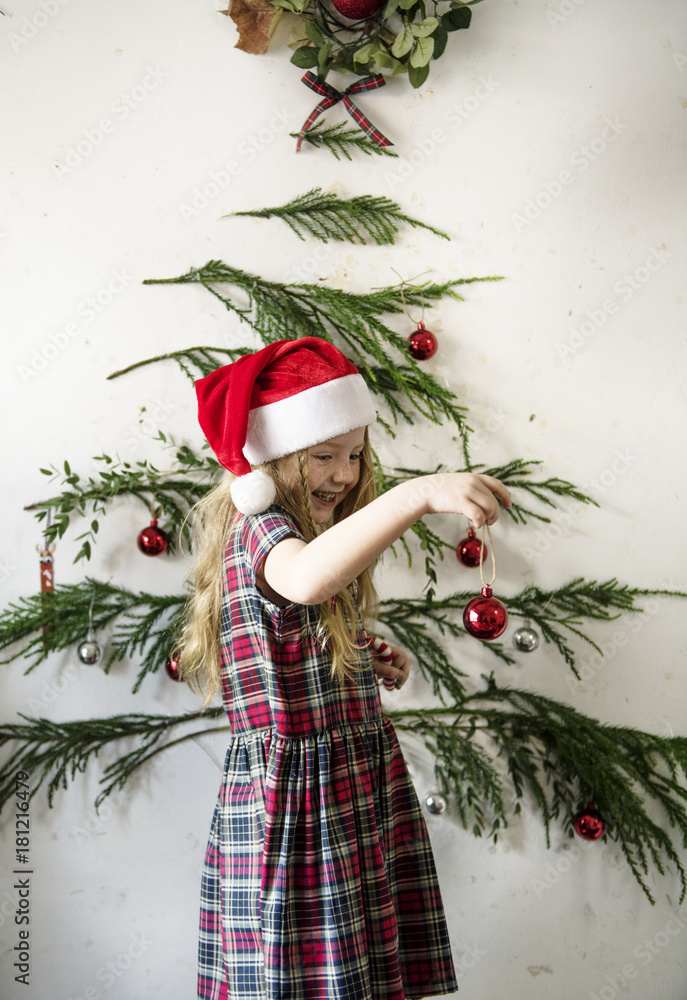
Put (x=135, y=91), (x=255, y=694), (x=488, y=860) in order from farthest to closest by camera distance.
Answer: (x=488, y=860), (x=135, y=91), (x=255, y=694)

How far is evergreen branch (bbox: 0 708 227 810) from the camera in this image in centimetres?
127

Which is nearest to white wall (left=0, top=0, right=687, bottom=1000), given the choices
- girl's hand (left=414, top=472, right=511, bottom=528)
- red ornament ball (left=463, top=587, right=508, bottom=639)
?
red ornament ball (left=463, top=587, right=508, bottom=639)

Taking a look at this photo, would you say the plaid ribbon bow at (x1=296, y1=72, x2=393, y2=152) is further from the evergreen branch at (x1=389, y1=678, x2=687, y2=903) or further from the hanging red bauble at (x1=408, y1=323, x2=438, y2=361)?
the evergreen branch at (x1=389, y1=678, x2=687, y2=903)

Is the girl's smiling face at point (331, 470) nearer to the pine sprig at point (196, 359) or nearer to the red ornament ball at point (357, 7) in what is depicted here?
the pine sprig at point (196, 359)

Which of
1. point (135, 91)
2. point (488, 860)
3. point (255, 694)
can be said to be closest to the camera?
point (255, 694)

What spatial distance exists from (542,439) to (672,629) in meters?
0.45

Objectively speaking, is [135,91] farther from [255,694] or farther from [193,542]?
[255,694]

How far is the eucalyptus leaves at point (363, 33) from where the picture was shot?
124 centimetres

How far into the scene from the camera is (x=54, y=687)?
50.8 inches

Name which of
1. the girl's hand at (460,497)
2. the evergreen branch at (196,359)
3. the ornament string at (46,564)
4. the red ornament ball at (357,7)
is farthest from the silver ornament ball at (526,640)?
the red ornament ball at (357,7)

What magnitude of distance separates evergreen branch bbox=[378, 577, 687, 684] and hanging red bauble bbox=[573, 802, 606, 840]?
9.5 inches

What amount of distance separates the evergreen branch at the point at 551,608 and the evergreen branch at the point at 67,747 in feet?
1.51

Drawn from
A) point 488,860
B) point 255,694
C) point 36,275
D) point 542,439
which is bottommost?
point 488,860

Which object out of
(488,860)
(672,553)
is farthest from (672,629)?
(488,860)
